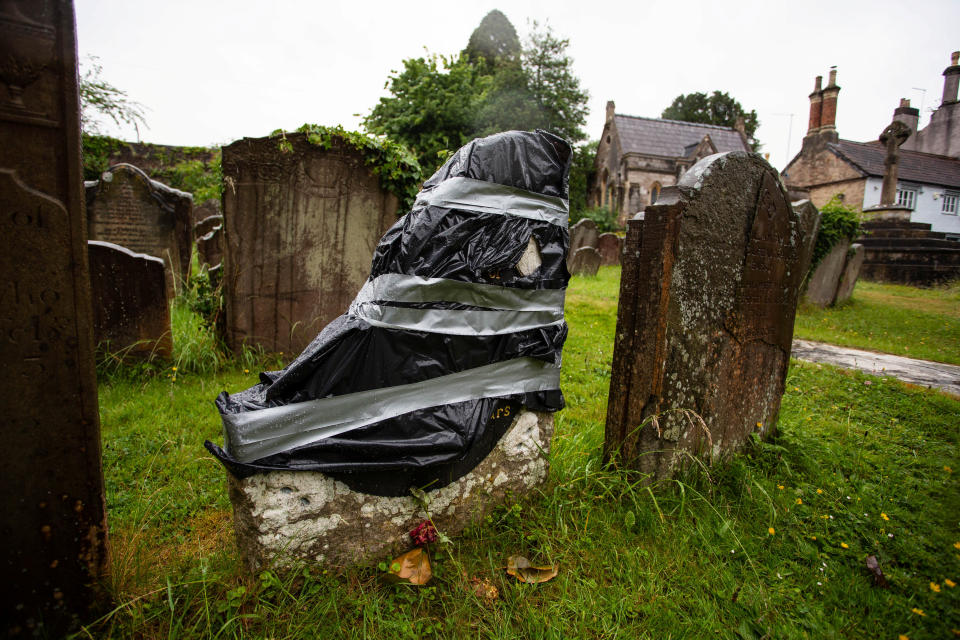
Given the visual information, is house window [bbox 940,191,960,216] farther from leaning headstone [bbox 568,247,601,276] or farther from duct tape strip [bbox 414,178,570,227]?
duct tape strip [bbox 414,178,570,227]

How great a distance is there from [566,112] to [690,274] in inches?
1124

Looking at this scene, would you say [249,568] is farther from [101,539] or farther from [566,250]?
[566,250]

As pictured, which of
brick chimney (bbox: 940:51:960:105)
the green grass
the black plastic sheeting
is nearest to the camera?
the black plastic sheeting

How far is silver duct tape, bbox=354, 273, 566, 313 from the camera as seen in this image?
5.93ft

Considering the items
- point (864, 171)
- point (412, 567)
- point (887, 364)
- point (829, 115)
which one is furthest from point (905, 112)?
point (412, 567)

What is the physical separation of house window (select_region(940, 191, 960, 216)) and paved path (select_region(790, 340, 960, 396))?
31.2m

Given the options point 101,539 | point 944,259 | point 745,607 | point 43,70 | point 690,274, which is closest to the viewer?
point 43,70

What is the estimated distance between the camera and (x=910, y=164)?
2661cm

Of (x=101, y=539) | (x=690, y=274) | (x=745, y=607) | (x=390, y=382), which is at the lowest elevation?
(x=745, y=607)

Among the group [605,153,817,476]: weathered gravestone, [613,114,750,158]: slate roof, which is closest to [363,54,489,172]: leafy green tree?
[605,153,817,476]: weathered gravestone

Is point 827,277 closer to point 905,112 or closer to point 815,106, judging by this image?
point 815,106

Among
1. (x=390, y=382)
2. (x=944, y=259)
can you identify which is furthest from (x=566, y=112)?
(x=390, y=382)

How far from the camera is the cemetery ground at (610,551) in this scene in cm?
162

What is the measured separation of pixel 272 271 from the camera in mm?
4102
